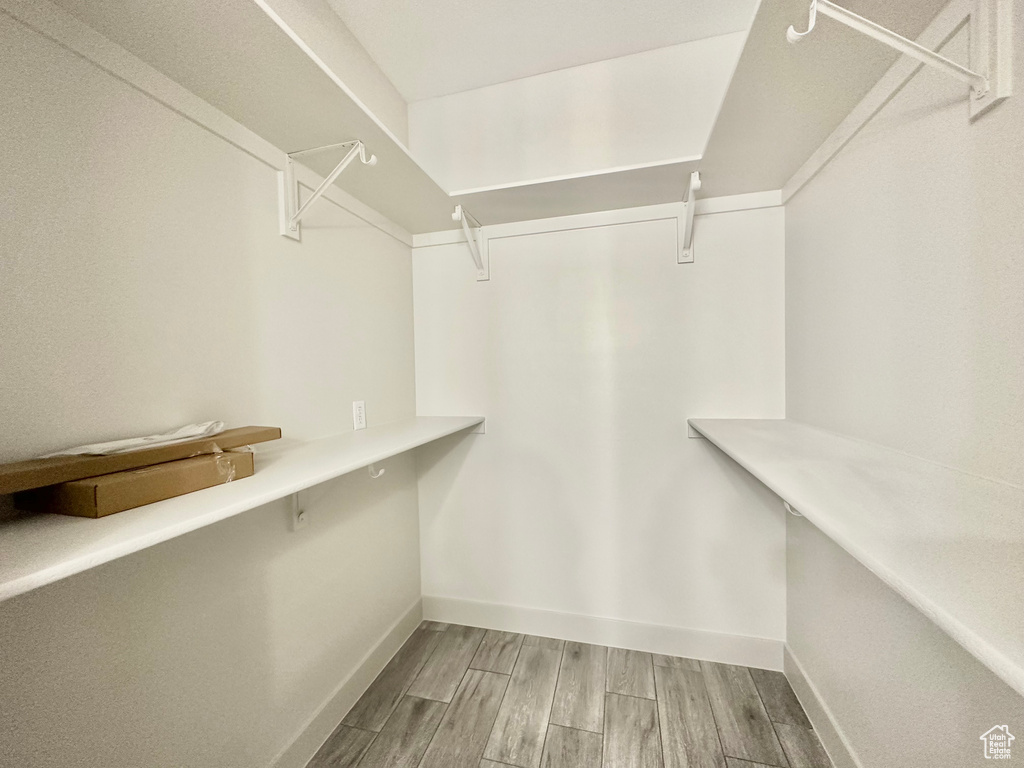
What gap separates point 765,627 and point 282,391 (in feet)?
6.33

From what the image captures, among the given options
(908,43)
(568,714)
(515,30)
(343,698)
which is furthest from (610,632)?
(515,30)

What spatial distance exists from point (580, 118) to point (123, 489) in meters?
1.84

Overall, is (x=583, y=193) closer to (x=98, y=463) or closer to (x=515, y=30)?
(x=515, y=30)

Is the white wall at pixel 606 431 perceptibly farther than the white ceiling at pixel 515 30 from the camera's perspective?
Yes

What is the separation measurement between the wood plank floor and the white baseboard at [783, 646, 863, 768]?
1.3 inches

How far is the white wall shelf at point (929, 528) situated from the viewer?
33 cm

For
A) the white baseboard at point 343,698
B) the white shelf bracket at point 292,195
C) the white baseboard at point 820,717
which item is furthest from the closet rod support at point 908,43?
the white baseboard at point 343,698

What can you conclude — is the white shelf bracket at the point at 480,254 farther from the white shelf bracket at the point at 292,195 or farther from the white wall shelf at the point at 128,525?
the white wall shelf at the point at 128,525

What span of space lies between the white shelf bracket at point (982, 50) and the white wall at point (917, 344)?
0.7 inches

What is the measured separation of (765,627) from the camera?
1477 mm

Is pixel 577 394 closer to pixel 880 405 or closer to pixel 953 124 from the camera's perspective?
pixel 880 405

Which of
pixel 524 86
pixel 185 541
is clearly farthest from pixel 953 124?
pixel 185 541

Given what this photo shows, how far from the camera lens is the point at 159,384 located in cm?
82

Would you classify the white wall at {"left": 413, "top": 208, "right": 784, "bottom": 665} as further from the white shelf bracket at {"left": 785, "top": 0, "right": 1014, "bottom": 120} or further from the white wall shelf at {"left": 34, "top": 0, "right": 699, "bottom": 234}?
the white shelf bracket at {"left": 785, "top": 0, "right": 1014, "bottom": 120}
